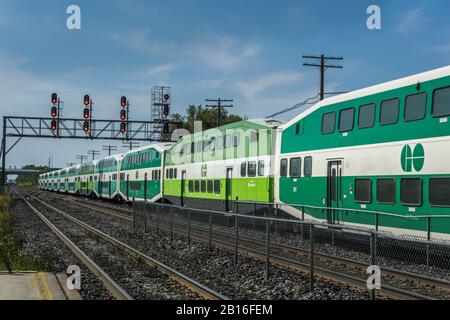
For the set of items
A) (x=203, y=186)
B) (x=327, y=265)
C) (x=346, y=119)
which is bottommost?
(x=327, y=265)

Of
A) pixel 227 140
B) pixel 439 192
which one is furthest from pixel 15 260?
pixel 227 140

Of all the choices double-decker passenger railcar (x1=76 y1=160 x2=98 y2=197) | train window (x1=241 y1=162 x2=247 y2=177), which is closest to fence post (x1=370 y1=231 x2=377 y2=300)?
train window (x1=241 y1=162 x2=247 y2=177)

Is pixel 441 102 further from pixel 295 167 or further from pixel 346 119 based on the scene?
pixel 295 167

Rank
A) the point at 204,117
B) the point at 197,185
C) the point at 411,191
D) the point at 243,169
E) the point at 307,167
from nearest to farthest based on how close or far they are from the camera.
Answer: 1. the point at 411,191
2. the point at 307,167
3. the point at 243,169
4. the point at 197,185
5. the point at 204,117

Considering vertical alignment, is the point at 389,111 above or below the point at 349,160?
above

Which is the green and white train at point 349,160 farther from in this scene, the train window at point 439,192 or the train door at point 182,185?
the train door at point 182,185

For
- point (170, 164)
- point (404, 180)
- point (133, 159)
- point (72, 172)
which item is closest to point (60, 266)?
point (404, 180)

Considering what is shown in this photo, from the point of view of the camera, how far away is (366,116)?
15.6 metres

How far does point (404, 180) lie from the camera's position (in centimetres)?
1375

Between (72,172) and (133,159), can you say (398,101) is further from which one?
(72,172)

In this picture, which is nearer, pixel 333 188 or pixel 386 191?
pixel 386 191

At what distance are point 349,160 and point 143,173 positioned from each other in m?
22.3

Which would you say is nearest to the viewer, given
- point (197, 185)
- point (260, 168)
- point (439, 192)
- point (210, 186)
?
point (439, 192)
